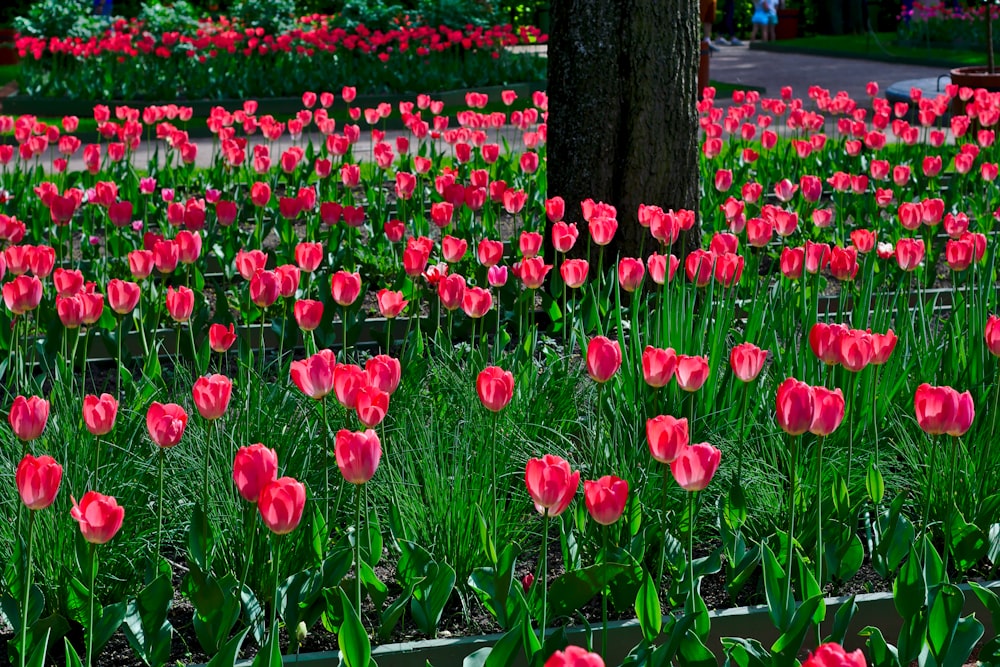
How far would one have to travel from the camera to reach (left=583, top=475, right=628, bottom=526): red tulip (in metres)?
2.14

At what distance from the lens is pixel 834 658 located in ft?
5.18

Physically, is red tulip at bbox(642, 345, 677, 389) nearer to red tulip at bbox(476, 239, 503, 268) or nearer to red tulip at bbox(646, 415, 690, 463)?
red tulip at bbox(646, 415, 690, 463)

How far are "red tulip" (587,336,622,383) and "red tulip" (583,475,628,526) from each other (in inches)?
18.0

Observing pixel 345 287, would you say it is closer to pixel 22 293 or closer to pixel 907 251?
pixel 22 293

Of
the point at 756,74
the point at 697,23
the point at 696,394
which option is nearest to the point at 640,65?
the point at 697,23

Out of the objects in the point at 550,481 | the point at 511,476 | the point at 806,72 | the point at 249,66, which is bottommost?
the point at 511,476

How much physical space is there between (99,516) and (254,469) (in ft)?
0.83

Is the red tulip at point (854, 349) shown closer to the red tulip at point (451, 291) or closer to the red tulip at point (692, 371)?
the red tulip at point (692, 371)

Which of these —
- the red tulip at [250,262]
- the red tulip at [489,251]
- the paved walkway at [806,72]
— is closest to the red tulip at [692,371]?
the red tulip at [489,251]

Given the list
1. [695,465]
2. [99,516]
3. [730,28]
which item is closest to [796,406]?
[695,465]

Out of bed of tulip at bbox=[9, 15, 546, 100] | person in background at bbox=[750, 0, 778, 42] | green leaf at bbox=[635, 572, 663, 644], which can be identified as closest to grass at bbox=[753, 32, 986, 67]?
person in background at bbox=[750, 0, 778, 42]

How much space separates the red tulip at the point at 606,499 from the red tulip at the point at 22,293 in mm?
1693

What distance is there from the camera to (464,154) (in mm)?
5945

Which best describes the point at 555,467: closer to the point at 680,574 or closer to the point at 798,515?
the point at 680,574
